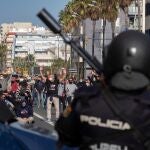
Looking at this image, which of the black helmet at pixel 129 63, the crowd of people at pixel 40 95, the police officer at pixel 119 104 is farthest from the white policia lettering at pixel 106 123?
the crowd of people at pixel 40 95

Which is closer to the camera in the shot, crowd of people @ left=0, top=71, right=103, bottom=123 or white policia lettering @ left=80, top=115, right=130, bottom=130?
white policia lettering @ left=80, top=115, right=130, bottom=130

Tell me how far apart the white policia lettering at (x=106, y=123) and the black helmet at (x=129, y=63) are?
0.52 ft

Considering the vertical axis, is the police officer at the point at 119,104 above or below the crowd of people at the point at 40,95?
above

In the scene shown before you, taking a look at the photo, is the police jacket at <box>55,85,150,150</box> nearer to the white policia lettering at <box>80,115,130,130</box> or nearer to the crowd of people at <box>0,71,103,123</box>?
the white policia lettering at <box>80,115,130,130</box>

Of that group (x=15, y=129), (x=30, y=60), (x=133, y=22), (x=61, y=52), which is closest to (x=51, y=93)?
(x=15, y=129)

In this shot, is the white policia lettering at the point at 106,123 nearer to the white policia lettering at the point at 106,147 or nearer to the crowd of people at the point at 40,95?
the white policia lettering at the point at 106,147

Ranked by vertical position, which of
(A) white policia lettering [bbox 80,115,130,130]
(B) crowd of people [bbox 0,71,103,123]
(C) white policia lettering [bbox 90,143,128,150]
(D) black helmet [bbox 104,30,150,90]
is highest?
(D) black helmet [bbox 104,30,150,90]

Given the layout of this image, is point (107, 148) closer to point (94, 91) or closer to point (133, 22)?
point (94, 91)

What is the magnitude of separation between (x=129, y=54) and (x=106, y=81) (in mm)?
174

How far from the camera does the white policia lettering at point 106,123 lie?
311 centimetres

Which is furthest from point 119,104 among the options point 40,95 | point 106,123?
point 40,95

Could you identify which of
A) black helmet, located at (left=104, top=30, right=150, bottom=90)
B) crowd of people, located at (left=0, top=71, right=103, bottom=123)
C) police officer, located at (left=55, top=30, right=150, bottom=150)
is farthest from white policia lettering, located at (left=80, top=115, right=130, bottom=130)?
crowd of people, located at (left=0, top=71, right=103, bottom=123)

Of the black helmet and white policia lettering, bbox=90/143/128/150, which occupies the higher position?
the black helmet

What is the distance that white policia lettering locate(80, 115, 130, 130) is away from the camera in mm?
3107
